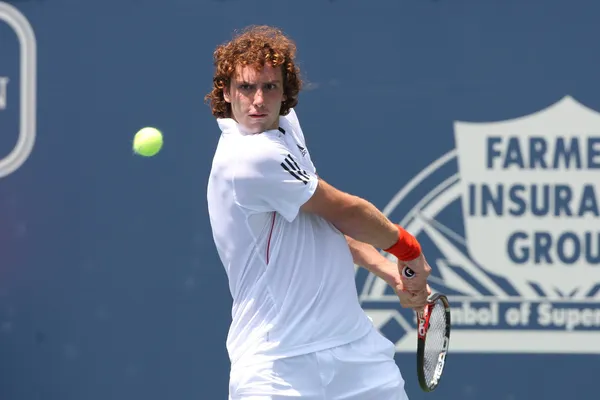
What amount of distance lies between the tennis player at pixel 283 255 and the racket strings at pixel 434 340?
56cm

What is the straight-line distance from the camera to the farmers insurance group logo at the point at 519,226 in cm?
461

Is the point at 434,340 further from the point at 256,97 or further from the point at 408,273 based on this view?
the point at 256,97

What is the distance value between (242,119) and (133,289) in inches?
77.5

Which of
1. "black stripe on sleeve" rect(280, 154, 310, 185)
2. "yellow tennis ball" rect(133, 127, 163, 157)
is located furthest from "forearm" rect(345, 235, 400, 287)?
"yellow tennis ball" rect(133, 127, 163, 157)

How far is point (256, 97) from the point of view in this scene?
2846mm

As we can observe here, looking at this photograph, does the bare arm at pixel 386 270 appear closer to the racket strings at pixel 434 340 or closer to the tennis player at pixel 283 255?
the tennis player at pixel 283 255

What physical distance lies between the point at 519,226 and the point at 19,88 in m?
2.27

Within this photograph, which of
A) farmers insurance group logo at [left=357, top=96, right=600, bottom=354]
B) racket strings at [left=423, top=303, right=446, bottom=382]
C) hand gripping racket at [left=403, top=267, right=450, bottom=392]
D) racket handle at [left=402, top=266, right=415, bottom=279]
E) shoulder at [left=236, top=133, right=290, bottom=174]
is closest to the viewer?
shoulder at [left=236, top=133, right=290, bottom=174]

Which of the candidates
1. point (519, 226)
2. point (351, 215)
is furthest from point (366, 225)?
point (519, 226)

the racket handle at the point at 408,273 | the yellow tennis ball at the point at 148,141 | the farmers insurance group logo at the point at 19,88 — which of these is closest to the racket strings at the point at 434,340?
the racket handle at the point at 408,273

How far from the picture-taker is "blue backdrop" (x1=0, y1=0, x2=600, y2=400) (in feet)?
15.2

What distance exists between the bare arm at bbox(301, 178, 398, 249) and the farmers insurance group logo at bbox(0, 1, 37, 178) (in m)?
2.21

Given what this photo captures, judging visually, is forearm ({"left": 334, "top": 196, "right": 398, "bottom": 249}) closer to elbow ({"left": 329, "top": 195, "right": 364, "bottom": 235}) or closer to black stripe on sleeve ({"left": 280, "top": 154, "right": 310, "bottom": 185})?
elbow ({"left": 329, "top": 195, "right": 364, "bottom": 235})

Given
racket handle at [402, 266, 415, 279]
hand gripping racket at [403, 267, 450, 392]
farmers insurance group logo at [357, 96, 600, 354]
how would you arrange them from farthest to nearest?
farmers insurance group logo at [357, 96, 600, 354] < hand gripping racket at [403, 267, 450, 392] < racket handle at [402, 266, 415, 279]
